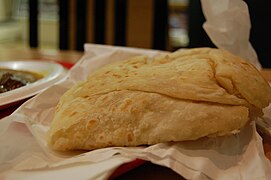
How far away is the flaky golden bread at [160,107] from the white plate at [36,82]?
0.60 ft

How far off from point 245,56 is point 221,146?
50 centimetres

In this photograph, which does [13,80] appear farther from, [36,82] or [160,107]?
[160,107]

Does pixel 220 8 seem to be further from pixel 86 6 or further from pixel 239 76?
pixel 86 6

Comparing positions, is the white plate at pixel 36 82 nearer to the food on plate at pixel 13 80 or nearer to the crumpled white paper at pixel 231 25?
the food on plate at pixel 13 80

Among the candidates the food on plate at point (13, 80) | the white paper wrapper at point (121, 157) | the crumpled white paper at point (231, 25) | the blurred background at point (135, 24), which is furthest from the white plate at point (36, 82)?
the blurred background at point (135, 24)

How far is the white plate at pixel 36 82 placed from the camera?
0.90 metres

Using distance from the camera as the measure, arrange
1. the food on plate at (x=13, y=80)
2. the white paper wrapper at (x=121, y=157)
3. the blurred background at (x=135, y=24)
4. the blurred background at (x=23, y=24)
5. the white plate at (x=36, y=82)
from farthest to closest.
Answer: the blurred background at (x=23, y=24)
the blurred background at (x=135, y=24)
the food on plate at (x=13, y=80)
the white plate at (x=36, y=82)
the white paper wrapper at (x=121, y=157)

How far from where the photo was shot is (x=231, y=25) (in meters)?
1.13

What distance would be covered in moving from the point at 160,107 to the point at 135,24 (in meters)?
2.37

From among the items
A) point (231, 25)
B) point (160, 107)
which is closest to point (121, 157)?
point (160, 107)

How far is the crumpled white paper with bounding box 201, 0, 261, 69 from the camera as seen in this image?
1.11 m

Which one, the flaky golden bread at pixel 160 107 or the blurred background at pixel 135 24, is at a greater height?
the flaky golden bread at pixel 160 107

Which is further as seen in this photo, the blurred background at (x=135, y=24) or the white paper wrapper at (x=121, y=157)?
the blurred background at (x=135, y=24)

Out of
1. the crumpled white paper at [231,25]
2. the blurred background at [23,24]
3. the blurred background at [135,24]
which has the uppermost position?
the crumpled white paper at [231,25]
